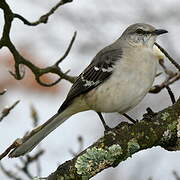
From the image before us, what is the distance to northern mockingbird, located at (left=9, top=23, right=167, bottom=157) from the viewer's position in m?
3.31

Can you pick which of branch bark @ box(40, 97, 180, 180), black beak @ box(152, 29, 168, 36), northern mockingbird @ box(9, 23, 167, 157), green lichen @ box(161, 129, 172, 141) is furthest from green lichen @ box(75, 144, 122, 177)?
black beak @ box(152, 29, 168, 36)

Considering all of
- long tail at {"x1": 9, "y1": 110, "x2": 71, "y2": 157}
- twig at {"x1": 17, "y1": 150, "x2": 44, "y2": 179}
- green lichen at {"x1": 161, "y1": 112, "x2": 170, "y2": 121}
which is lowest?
twig at {"x1": 17, "y1": 150, "x2": 44, "y2": 179}

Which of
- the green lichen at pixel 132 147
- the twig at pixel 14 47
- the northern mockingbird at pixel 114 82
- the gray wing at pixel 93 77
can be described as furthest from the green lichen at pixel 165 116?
the gray wing at pixel 93 77

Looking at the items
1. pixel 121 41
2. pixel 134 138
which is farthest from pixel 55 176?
pixel 121 41

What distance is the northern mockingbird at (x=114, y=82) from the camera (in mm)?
3312

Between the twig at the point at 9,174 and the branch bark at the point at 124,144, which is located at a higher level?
the branch bark at the point at 124,144

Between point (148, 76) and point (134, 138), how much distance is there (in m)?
1.18

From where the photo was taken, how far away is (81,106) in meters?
3.58

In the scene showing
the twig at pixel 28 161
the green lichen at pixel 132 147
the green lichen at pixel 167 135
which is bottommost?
the twig at pixel 28 161

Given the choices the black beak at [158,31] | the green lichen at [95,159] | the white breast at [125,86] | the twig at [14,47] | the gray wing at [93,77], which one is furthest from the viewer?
the black beak at [158,31]

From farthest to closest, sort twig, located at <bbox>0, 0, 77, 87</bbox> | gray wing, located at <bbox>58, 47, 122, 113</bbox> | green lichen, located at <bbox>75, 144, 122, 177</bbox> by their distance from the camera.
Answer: gray wing, located at <bbox>58, 47, 122, 113</bbox> < twig, located at <bbox>0, 0, 77, 87</bbox> < green lichen, located at <bbox>75, 144, 122, 177</bbox>

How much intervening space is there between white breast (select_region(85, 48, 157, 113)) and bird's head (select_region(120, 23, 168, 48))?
253mm

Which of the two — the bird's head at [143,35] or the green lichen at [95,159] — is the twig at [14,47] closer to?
the bird's head at [143,35]

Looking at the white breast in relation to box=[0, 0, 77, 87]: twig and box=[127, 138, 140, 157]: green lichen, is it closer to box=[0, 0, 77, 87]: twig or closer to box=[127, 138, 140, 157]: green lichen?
box=[0, 0, 77, 87]: twig
